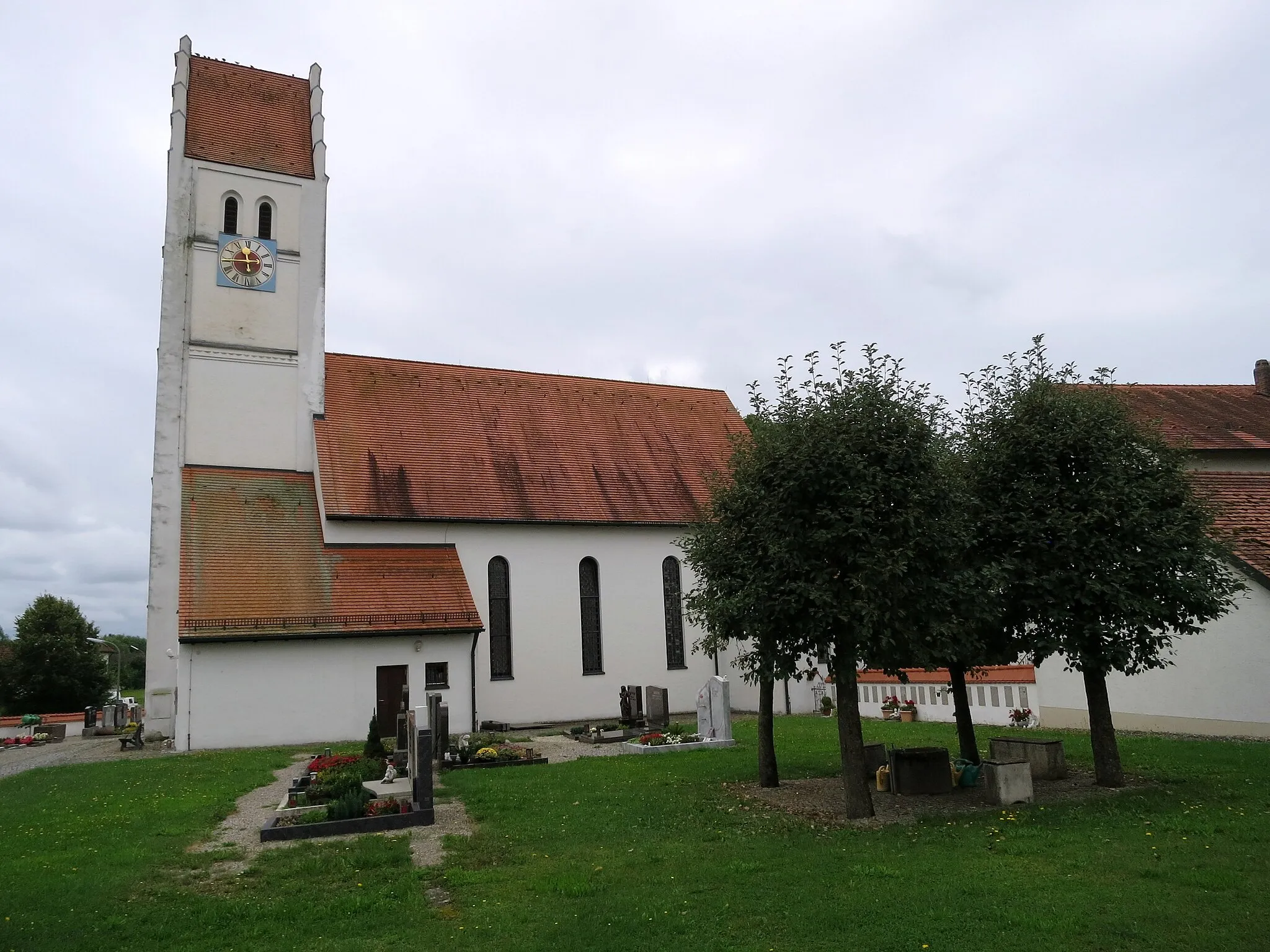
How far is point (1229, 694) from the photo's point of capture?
1873 cm

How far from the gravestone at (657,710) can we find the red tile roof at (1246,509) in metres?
14.1

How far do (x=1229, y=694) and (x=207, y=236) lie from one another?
1234 inches

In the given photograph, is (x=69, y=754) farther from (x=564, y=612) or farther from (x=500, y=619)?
(x=564, y=612)

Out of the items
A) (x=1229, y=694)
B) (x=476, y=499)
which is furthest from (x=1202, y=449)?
(x=476, y=499)

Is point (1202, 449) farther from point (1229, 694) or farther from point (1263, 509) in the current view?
point (1229, 694)

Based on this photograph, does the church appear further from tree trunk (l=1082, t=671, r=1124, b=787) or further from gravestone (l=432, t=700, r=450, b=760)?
tree trunk (l=1082, t=671, r=1124, b=787)

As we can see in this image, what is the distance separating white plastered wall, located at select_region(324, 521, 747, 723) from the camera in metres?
28.7

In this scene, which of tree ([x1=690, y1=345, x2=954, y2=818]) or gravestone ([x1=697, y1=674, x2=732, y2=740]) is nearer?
tree ([x1=690, y1=345, x2=954, y2=818])

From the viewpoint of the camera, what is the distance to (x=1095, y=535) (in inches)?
517

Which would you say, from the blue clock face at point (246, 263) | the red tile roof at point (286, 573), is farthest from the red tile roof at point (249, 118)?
the red tile roof at point (286, 573)

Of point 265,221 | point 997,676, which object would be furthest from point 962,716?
point 265,221

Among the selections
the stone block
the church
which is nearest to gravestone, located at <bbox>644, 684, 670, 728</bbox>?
the church

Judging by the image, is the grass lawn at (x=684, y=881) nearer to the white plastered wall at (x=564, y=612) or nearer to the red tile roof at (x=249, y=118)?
the white plastered wall at (x=564, y=612)

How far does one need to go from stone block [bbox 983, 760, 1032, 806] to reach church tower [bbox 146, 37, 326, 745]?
23549 millimetres
